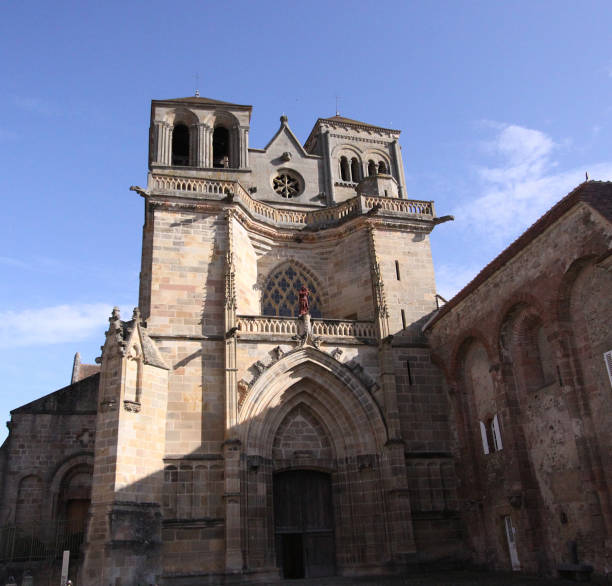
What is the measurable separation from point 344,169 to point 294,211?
14.3ft

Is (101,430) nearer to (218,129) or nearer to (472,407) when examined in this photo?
(472,407)

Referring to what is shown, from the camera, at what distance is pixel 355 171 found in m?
23.1

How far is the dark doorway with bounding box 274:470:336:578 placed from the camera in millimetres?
15008

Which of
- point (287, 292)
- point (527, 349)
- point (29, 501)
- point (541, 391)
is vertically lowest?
point (29, 501)

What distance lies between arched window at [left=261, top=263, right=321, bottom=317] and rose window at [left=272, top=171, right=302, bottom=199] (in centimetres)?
353

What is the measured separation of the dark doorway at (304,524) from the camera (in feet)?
49.2

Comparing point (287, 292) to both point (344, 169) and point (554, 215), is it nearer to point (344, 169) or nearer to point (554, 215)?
point (344, 169)

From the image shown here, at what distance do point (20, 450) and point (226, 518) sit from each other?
7.31 metres

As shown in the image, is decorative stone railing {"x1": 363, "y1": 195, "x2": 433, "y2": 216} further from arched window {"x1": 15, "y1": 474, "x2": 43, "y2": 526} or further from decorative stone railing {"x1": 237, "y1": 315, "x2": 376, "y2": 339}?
arched window {"x1": 15, "y1": 474, "x2": 43, "y2": 526}

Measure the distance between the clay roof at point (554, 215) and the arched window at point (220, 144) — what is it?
1019 centimetres

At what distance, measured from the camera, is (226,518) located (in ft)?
45.4

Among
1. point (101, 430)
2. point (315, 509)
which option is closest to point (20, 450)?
point (101, 430)

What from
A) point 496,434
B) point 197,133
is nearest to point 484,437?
point 496,434

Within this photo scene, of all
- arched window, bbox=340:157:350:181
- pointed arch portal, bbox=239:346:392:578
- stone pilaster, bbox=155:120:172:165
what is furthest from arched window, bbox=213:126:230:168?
pointed arch portal, bbox=239:346:392:578
